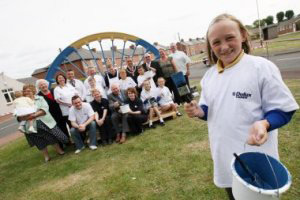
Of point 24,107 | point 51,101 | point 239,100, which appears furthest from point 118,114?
point 239,100

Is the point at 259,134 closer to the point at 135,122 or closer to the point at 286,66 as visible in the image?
the point at 135,122

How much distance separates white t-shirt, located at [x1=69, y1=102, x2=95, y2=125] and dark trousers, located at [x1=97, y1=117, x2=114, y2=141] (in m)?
0.44

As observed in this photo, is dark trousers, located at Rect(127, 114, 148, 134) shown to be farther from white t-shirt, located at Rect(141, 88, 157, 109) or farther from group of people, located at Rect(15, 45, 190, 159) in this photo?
white t-shirt, located at Rect(141, 88, 157, 109)

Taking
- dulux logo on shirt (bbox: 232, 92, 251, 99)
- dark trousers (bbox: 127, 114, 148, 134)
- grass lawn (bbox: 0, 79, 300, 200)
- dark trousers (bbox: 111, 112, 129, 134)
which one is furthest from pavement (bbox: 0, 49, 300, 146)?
dulux logo on shirt (bbox: 232, 92, 251, 99)

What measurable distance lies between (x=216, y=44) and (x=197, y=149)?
313 cm

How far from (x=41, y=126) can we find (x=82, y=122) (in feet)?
3.22

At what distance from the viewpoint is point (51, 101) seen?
19.2 feet

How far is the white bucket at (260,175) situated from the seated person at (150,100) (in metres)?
5.11

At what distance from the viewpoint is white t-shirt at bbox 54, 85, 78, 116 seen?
583 cm

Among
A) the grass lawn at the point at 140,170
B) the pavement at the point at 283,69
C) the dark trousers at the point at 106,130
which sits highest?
the dark trousers at the point at 106,130

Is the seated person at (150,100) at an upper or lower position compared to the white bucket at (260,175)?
lower

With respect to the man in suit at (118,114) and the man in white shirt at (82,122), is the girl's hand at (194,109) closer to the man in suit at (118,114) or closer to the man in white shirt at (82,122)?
the man in suit at (118,114)

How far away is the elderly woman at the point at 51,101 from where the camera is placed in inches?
222

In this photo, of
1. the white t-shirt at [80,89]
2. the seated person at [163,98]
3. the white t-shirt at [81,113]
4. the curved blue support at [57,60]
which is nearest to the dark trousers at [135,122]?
the seated person at [163,98]
